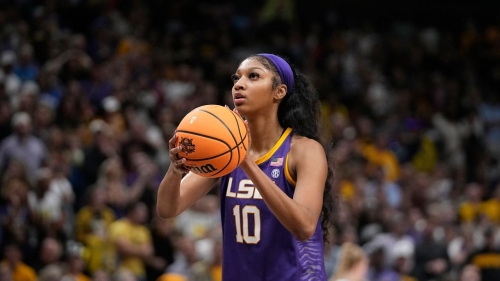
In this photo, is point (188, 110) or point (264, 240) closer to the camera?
point (264, 240)

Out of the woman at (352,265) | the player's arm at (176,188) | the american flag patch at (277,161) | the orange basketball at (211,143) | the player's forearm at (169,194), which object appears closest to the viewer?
the orange basketball at (211,143)

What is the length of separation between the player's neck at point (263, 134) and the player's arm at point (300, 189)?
0.13m

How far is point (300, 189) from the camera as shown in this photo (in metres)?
3.95

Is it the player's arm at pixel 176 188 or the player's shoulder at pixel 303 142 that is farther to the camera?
the player's shoulder at pixel 303 142

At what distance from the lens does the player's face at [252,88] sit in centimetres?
412

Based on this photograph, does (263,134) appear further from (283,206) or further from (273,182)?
(283,206)

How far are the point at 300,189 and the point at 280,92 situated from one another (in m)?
0.59

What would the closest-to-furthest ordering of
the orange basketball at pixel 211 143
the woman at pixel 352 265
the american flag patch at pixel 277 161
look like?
1. the orange basketball at pixel 211 143
2. the american flag patch at pixel 277 161
3. the woman at pixel 352 265

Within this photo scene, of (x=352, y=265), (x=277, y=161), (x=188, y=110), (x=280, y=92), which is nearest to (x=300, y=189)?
(x=277, y=161)

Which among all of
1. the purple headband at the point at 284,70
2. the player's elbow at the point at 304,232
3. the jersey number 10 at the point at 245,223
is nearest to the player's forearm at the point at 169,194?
the jersey number 10 at the point at 245,223

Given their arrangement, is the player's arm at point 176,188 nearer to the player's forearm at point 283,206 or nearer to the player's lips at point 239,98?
the player's forearm at point 283,206

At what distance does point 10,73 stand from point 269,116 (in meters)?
6.64

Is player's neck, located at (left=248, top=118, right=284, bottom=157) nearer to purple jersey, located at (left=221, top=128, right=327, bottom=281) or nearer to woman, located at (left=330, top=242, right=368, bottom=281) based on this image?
purple jersey, located at (left=221, top=128, right=327, bottom=281)

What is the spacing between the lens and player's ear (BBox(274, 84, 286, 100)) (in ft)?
14.0
